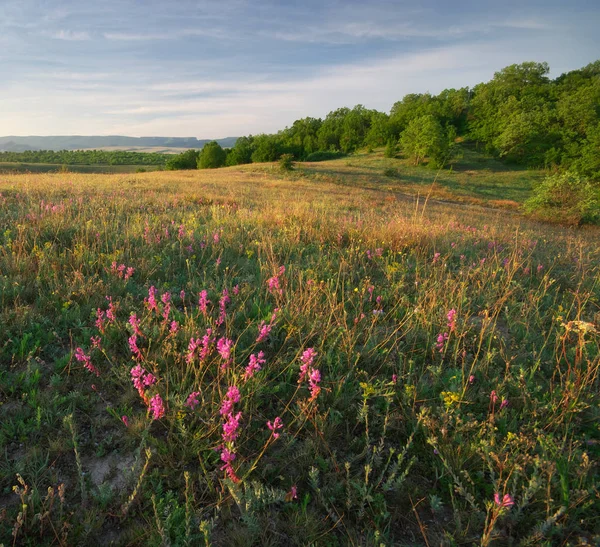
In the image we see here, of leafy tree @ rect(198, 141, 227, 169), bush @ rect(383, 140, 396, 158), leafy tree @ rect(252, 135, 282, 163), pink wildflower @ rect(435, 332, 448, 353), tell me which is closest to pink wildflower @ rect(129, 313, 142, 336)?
pink wildflower @ rect(435, 332, 448, 353)

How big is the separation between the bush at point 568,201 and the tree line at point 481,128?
102ft

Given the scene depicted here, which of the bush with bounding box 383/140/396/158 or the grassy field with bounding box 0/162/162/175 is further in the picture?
the bush with bounding box 383/140/396/158

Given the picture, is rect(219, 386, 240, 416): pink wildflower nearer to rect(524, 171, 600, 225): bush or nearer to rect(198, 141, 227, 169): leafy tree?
rect(524, 171, 600, 225): bush

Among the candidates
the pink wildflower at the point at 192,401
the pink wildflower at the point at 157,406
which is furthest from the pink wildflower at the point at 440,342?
the pink wildflower at the point at 157,406

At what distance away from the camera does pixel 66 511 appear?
1.63 meters

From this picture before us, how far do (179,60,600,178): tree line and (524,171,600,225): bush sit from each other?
31.2m

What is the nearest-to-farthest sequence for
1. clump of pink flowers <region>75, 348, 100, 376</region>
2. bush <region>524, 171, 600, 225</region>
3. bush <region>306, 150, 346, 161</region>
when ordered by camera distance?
clump of pink flowers <region>75, 348, 100, 376</region>
bush <region>524, 171, 600, 225</region>
bush <region>306, 150, 346, 161</region>

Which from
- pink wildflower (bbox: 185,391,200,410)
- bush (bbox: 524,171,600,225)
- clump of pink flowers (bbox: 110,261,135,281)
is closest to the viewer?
pink wildflower (bbox: 185,391,200,410)

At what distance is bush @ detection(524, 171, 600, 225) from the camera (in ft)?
64.5

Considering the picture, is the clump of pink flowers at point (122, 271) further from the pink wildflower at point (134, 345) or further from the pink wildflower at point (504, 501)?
the pink wildflower at point (504, 501)

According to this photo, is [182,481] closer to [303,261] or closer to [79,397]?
[79,397]

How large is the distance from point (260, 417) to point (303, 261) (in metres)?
2.82

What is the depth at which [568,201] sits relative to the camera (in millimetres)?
20125

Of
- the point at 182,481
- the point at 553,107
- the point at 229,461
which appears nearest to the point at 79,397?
the point at 182,481
